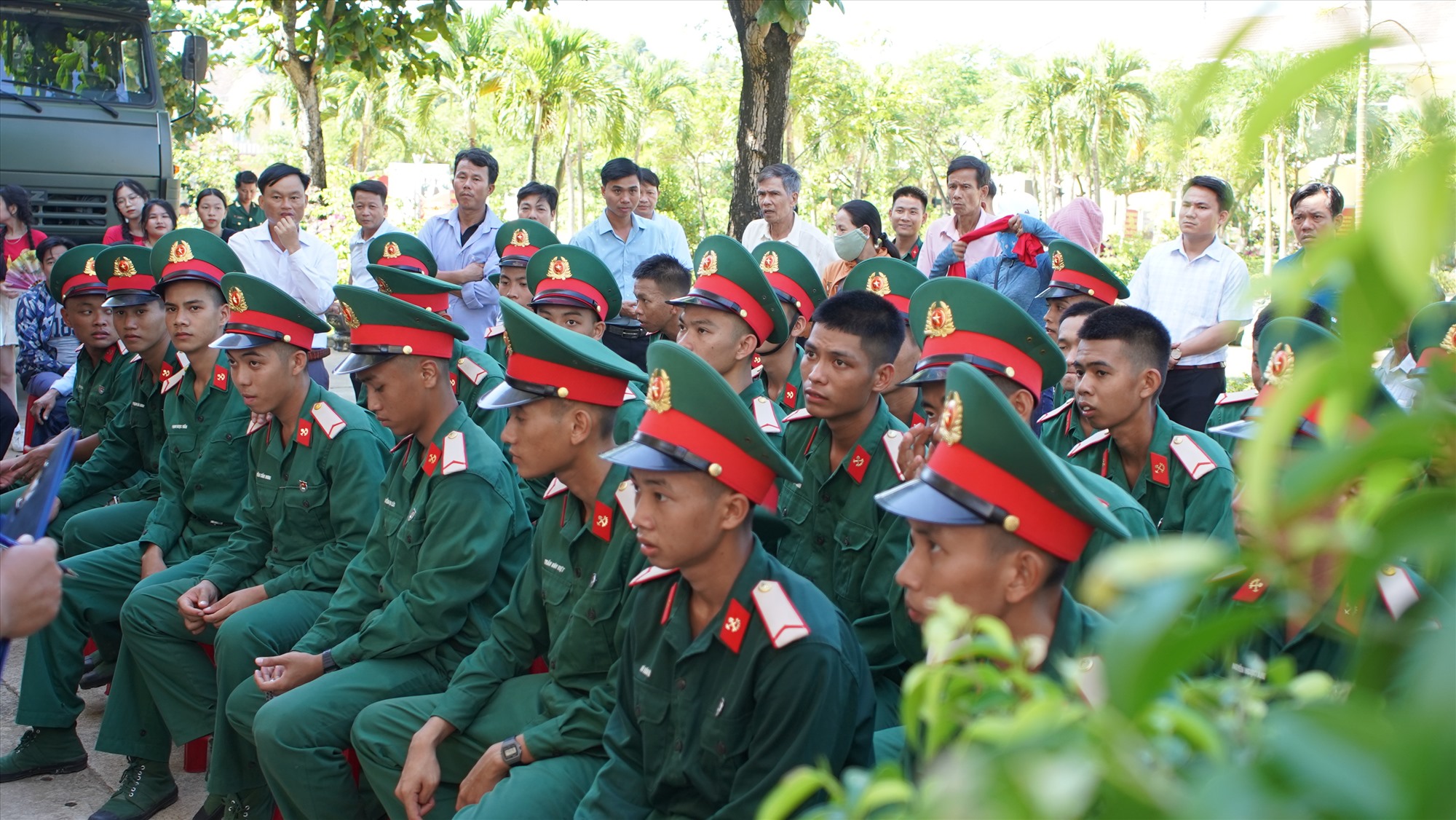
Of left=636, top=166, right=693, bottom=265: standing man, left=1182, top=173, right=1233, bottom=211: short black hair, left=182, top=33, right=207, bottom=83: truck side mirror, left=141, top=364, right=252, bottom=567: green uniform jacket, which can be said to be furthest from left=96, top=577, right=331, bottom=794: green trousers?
left=182, top=33, right=207, bottom=83: truck side mirror

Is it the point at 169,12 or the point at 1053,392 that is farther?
the point at 169,12

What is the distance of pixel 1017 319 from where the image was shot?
3.40m

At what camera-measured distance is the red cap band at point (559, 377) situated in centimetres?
308

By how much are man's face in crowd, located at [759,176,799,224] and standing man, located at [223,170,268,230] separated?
5.57 metres

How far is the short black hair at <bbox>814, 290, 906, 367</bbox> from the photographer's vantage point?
11.4 ft

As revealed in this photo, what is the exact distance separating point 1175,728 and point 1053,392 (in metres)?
4.61

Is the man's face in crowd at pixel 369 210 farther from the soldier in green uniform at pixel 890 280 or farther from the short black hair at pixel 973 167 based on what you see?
the soldier in green uniform at pixel 890 280

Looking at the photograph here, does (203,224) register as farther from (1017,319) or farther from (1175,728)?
(1175,728)

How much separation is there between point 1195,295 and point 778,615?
13.1 feet

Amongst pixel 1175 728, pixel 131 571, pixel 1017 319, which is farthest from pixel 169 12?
pixel 1175 728

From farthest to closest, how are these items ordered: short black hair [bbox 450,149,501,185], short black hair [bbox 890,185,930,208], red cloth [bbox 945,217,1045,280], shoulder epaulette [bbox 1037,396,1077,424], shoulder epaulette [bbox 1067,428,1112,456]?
short black hair [bbox 890,185,930,208]
short black hair [bbox 450,149,501,185]
red cloth [bbox 945,217,1045,280]
shoulder epaulette [bbox 1037,396,1077,424]
shoulder epaulette [bbox 1067,428,1112,456]

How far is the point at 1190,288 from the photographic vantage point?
5.61 metres

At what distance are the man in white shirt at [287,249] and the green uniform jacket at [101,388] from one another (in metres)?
1.23

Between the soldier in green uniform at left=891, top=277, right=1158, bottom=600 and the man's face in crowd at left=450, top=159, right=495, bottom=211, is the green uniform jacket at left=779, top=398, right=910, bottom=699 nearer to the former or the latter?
the soldier in green uniform at left=891, top=277, right=1158, bottom=600
